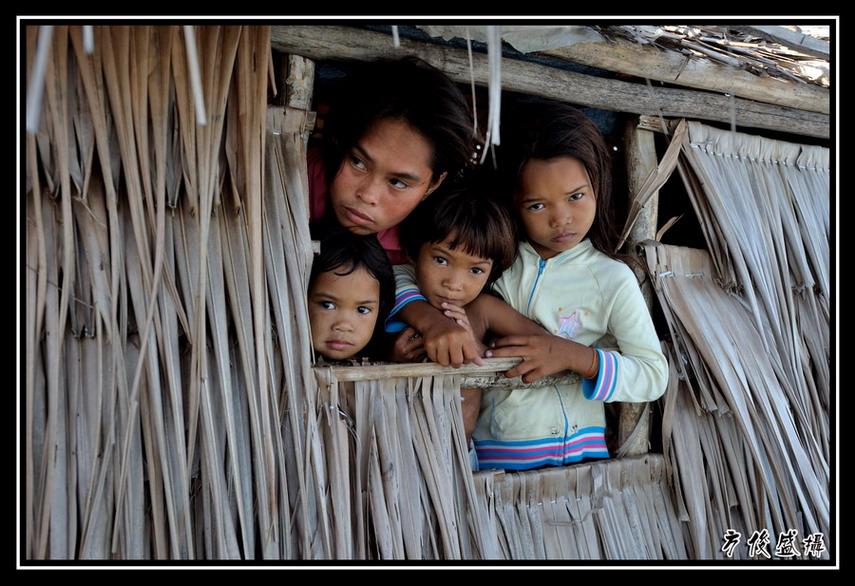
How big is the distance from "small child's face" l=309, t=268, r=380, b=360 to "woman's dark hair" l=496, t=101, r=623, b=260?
1.75 feet

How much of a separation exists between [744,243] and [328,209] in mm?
1282

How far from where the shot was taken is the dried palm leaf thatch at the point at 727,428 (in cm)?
210

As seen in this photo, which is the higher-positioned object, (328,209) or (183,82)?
(183,82)

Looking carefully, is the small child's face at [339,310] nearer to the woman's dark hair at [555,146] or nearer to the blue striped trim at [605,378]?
the woman's dark hair at [555,146]

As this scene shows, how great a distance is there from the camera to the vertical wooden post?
224 cm

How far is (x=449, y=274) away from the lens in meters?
2.07

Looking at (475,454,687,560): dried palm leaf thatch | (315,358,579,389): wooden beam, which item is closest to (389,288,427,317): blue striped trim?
(315,358,579,389): wooden beam

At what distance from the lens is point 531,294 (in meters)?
2.18

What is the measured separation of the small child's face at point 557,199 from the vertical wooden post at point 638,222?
23 cm

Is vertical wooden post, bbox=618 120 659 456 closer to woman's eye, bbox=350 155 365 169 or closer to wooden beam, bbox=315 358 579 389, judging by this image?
wooden beam, bbox=315 358 579 389

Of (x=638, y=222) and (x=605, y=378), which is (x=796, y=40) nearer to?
(x=638, y=222)

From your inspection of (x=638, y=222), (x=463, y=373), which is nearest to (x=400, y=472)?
(x=463, y=373)
